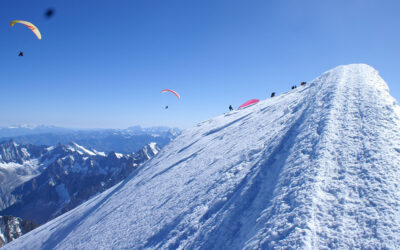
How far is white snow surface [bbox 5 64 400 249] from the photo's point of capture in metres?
3.56

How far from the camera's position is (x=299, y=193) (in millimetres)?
4242

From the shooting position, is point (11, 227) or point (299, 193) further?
point (11, 227)

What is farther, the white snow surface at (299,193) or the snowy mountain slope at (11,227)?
the snowy mountain slope at (11,227)

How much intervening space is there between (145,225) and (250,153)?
476cm

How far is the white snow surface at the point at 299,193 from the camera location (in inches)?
140

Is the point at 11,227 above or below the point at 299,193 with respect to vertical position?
below

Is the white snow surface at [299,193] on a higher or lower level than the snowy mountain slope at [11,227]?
higher

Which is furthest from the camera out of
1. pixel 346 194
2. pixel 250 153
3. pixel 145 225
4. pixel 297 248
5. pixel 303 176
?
pixel 250 153

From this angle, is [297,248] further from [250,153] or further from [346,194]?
[250,153]

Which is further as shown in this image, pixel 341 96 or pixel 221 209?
pixel 341 96

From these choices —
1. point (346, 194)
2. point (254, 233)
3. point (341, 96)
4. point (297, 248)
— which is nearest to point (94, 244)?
point (254, 233)

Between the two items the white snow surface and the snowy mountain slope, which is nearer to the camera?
the white snow surface

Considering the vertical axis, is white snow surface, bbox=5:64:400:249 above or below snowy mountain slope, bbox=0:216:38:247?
above

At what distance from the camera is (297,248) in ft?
10.8
